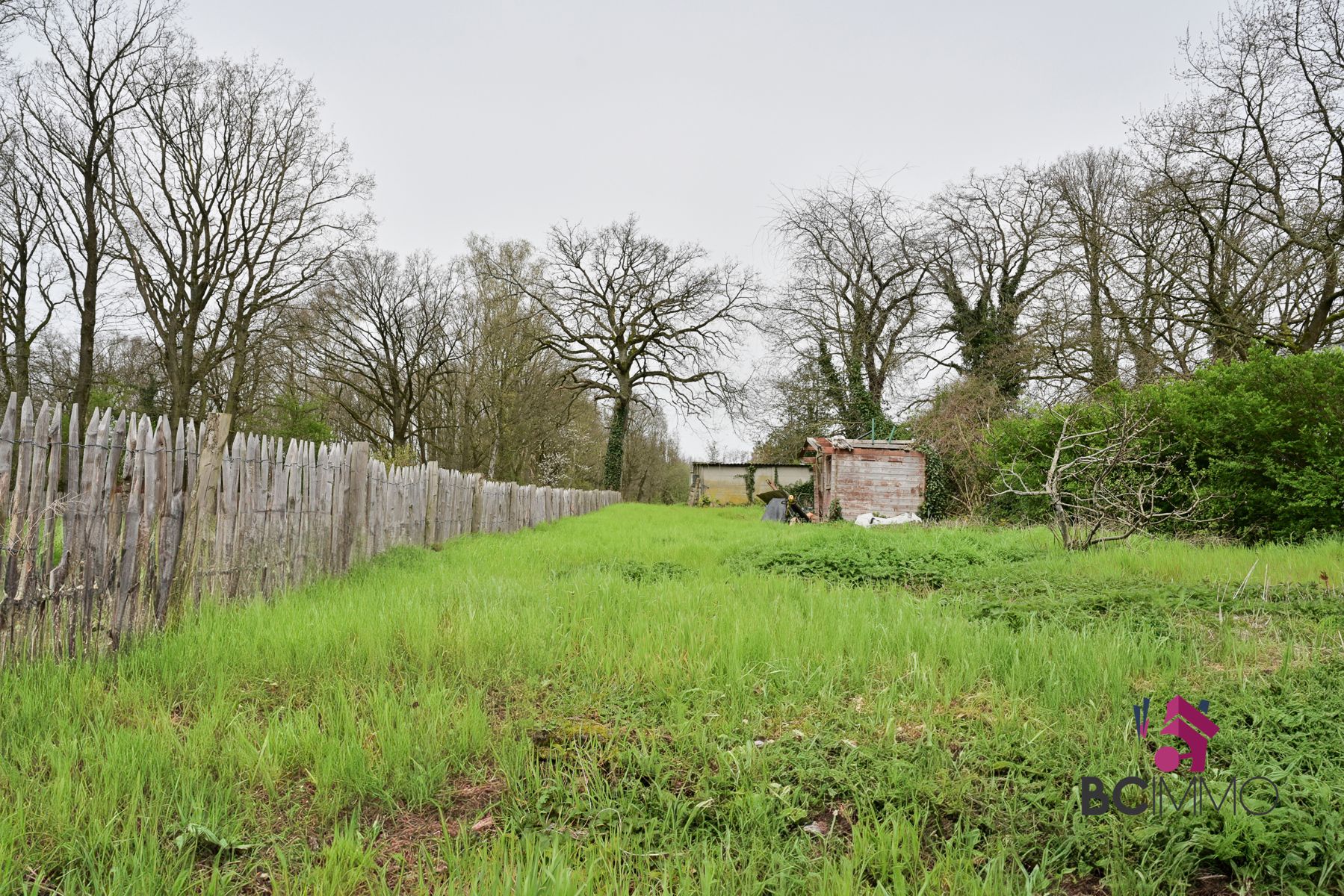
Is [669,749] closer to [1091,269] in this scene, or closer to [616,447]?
[1091,269]

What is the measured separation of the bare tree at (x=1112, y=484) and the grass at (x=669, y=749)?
3.17 metres

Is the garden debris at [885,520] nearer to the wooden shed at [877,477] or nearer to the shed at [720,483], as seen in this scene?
the wooden shed at [877,477]

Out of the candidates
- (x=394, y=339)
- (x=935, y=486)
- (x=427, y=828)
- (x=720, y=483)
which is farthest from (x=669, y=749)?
(x=720, y=483)

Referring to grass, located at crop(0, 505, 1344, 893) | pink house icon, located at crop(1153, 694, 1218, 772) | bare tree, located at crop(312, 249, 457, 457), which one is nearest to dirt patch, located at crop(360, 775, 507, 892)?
grass, located at crop(0, 505, 1344, 893)

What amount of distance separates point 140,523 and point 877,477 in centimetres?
1870

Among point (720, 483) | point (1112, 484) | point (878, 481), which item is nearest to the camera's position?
point (1112, 484)

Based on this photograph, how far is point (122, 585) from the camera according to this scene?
411 centimetres

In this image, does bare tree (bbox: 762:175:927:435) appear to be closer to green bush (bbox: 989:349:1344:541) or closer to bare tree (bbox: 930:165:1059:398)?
bare tree (bbox: 930:165:1059:398)

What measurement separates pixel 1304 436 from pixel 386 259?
99.4ft

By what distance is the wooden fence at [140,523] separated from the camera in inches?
143

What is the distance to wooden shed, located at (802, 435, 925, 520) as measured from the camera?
66.5 feet

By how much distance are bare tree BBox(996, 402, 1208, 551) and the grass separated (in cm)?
317

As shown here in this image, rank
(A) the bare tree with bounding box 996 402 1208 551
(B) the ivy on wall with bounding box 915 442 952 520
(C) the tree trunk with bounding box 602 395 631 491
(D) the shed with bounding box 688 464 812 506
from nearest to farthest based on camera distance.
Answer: (A) the bare tree with bounding box 996 402 1208 551 → (B) the ivy on wall with bounding box 915 442 952 520 → (C) the tree trunk with bounding box 602 395 631 491 → (D) the shed with bounding box 688 464 812 506

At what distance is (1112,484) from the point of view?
453 inches
